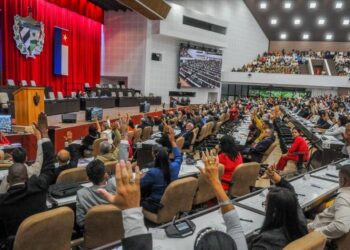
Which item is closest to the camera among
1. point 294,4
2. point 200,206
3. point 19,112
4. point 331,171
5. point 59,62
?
point 200,206

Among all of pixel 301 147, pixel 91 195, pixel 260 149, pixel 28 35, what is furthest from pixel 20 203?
pixel 28 35

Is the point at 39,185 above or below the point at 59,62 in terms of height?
below

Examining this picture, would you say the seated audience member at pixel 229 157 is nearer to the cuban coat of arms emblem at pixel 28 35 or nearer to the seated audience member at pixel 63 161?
the seated audience member at pixel 63 161

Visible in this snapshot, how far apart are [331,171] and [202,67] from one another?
65.9ft

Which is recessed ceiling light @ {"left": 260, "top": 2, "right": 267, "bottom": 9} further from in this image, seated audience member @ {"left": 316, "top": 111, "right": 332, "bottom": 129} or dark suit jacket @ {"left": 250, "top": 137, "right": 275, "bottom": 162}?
dark suit jacket @ {"left": 250, "top": 137, "right": 275, "bottom": 162}

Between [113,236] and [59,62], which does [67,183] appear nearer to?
[113,236]

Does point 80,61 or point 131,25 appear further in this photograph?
point 131,25

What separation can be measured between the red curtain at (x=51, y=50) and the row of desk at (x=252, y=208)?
1364cm

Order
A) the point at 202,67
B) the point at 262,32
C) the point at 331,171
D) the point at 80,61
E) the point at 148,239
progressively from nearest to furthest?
the point at 148,239 < the point at 331,171 < the point at 80,61 < the point at 202,67 < the point at 262,32

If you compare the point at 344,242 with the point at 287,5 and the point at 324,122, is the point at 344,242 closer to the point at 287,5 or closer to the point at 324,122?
the point at 324,122

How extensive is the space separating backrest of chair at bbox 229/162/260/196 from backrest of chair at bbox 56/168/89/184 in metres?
2.02

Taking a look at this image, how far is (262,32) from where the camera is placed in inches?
1280

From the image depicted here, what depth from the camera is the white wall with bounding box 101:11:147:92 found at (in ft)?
69.1

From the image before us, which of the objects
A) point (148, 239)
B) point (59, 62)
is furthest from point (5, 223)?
point (59, 62)
